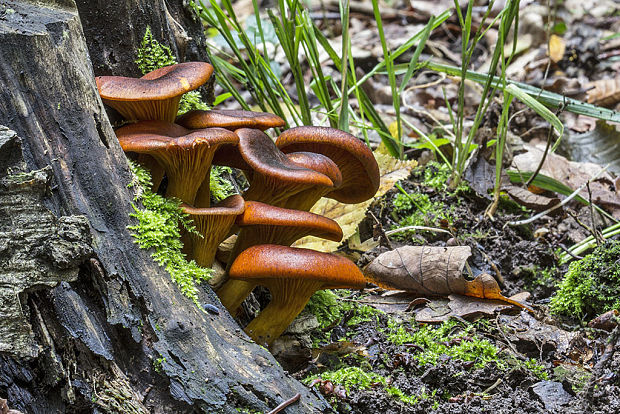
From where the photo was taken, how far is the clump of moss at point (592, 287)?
2.86m

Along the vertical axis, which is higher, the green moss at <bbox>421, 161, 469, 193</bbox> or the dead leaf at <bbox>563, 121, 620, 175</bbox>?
the green moss at <bbox>421, 161, 469, 193</bbox>

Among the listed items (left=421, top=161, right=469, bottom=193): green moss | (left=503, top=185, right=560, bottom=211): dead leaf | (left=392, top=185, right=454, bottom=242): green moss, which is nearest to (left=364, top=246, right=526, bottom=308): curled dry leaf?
(left=392, top=185, right=454, bottom=242): green moss

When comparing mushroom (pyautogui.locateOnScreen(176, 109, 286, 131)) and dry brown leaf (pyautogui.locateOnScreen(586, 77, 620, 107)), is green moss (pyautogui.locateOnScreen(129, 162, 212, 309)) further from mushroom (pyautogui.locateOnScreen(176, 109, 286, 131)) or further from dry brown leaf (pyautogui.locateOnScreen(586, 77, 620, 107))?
dry brown leaf (pyautogui.locateOnScreen(586, 77, 620, 107))

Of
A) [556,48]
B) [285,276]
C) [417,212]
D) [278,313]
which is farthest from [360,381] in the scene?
[556,48]

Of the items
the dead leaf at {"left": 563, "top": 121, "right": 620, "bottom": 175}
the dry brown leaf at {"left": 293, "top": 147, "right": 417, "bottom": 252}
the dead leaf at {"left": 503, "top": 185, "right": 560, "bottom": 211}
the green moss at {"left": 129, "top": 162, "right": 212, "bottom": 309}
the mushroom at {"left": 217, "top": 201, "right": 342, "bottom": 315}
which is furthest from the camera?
the dead leaf at {"left": 563, "top": 121, "right": 620, "bottom": 175}

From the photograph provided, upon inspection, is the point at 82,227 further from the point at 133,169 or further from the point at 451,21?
the point at 451,21

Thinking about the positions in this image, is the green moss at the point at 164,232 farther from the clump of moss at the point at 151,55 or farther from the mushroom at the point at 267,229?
the clump of moss at the point at 151,55

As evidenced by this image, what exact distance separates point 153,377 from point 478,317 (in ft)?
5.43

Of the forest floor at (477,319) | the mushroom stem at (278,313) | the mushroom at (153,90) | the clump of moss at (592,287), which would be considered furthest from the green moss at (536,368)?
the mushroom at (153,90)

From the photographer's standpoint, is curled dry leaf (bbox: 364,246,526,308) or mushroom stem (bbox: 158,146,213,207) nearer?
mushroom stem (bbox: 158,146,213,207)

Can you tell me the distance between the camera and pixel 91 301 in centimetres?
193

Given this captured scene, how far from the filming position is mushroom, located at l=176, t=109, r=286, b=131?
7.70 feet

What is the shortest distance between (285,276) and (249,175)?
726 mm

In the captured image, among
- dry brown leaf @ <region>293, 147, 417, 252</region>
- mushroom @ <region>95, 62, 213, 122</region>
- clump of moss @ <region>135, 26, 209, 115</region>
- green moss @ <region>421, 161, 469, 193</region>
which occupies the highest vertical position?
clump of moss @ <region>135, 26, 209, 115</region>
